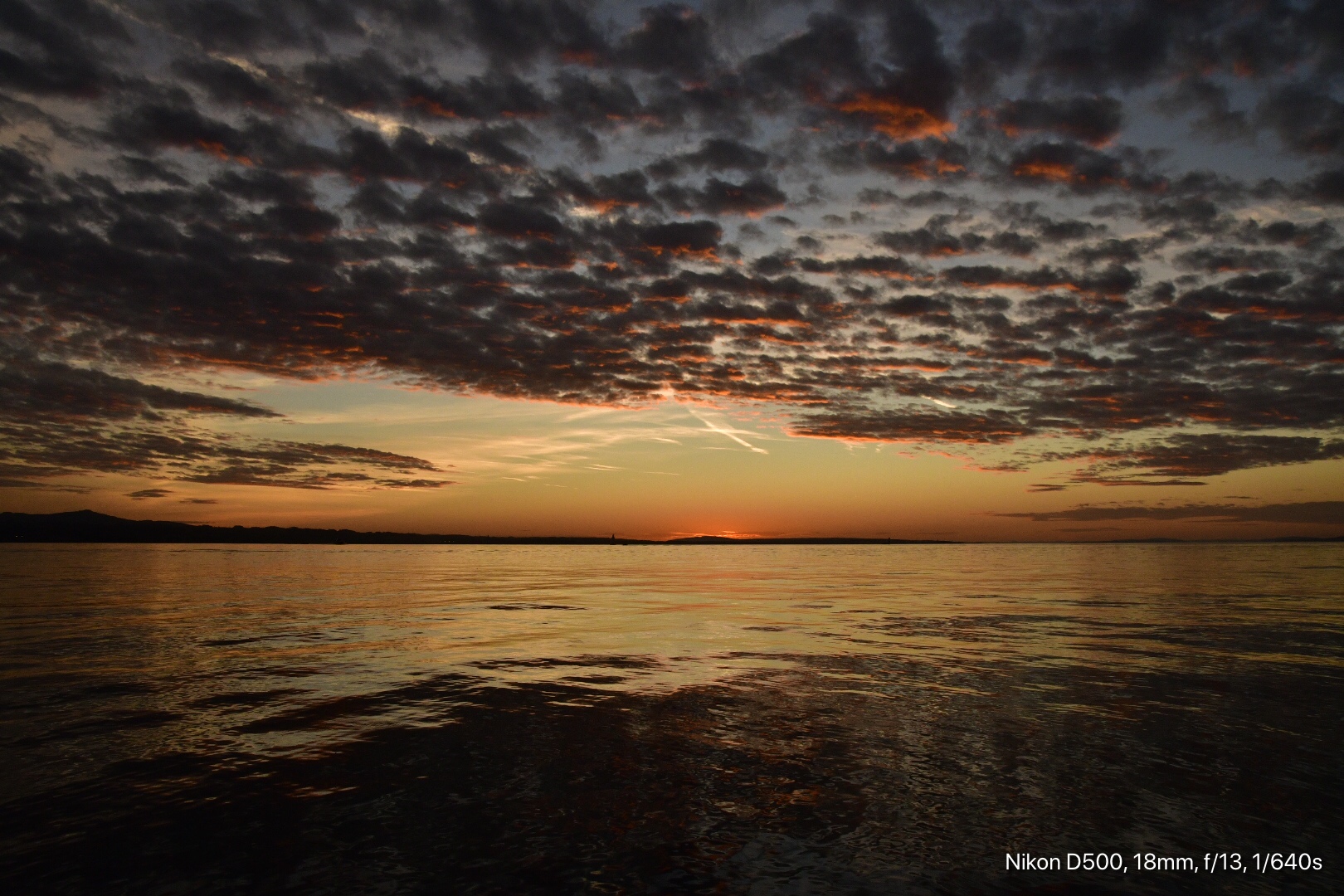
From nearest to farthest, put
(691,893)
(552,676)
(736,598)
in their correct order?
(691,893), (552,676), (736,598)

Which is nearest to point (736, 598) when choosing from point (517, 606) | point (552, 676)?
point (517, 606)

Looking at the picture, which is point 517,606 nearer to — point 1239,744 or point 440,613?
point 440,613

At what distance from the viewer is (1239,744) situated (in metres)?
10.6

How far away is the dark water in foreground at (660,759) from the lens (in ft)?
21.8

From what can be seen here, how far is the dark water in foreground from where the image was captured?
6.66 metres

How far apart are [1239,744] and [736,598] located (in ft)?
91.1

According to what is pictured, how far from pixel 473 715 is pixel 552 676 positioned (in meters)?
3.76

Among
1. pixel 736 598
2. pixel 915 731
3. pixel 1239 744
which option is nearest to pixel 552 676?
pixel 915 731

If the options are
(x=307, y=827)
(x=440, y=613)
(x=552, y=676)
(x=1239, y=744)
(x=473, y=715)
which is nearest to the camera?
(x=307, y=827)

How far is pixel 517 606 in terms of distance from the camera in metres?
32.9

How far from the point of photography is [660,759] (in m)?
9.93

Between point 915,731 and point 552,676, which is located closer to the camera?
point 915,731

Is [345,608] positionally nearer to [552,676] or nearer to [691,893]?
[552,676]

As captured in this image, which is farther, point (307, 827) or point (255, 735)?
point (255, 735)
